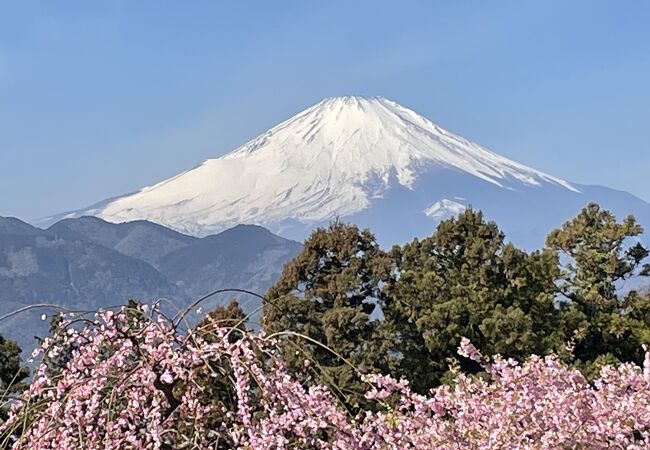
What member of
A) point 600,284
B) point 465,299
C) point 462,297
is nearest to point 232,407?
point 465,299

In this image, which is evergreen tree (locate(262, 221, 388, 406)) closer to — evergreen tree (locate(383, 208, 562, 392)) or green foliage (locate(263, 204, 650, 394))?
green foliage (locate(263, 204, 650, 394))

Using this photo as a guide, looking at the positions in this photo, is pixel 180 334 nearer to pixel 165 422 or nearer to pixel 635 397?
pixel 165 422

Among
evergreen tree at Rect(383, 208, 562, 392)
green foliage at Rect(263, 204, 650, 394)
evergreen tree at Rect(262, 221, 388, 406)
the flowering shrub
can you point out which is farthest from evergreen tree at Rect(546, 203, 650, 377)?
the flowering shrub

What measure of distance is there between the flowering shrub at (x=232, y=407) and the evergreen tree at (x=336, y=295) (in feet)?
33.5

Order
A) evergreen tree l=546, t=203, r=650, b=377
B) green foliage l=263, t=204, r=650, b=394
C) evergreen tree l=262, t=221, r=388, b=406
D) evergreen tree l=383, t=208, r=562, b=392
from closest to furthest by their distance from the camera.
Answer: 1. evergreen tree l=262, t=221, r=388, b=406
2. green foliage l=263, t=204, r=650, b=394
3. evergreen tree l=383, t=208, r=562, b=392
4. evergreen tree l=546, t=203, r=650, b=377

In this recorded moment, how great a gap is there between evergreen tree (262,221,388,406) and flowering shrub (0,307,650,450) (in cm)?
1021

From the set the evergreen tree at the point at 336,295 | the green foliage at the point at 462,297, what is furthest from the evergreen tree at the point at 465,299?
the evergreen tree at the point at 336,295

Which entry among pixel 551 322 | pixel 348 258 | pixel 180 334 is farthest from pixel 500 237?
pixel 180 334

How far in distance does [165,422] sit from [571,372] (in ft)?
8.03

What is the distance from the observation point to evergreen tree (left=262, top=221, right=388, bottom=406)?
15.9 m

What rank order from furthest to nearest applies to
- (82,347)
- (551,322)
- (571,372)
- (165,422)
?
1. (551,322)
2. (571,372)
3. (82,347)
4. (165,422)

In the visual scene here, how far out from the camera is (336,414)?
455 cm

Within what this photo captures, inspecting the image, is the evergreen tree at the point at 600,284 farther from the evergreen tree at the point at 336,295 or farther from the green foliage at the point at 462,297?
the evergreen tree at the point at 336,295

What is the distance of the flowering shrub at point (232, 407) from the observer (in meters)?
4.27
